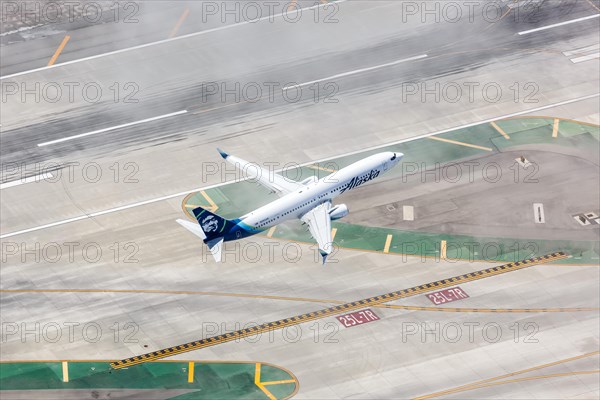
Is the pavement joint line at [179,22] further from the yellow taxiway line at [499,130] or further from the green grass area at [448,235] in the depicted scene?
the yellow taxiway line at [499,130]

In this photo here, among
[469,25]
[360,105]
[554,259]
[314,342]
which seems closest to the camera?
[314,342]

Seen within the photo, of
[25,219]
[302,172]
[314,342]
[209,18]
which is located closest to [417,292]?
[314,342]

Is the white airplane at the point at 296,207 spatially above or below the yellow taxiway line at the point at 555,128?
below

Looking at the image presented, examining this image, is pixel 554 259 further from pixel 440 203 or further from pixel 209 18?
pixel 209 18

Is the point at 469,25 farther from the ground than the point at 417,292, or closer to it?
farther from the ground

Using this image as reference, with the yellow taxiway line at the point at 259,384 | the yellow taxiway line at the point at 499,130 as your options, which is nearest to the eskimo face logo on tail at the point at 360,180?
the yellow taxiway line at the point at 499,130

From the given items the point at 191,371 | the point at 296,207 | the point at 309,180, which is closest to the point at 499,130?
the point at 309,180

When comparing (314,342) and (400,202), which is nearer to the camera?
(314,342)
